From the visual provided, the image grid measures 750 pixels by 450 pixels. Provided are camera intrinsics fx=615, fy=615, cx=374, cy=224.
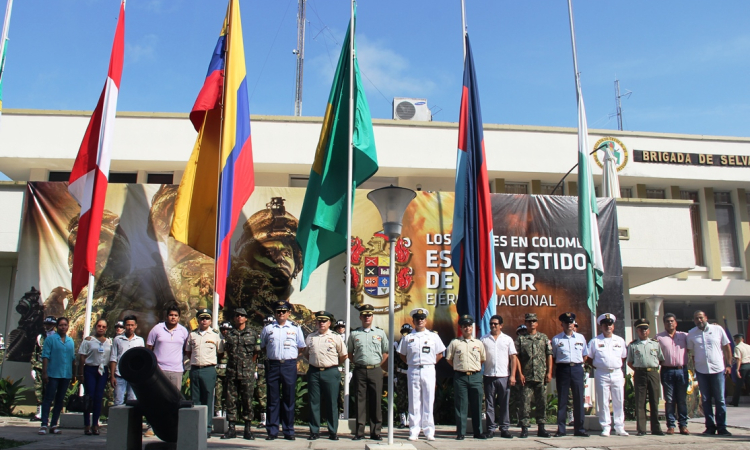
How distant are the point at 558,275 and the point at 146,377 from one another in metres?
9.04

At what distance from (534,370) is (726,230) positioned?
1196cm

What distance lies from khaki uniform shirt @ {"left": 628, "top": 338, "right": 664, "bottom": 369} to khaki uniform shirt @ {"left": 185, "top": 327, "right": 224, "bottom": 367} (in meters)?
5.83

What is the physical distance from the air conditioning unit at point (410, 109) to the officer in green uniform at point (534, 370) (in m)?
8.33

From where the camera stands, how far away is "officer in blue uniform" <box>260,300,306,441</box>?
7984mm

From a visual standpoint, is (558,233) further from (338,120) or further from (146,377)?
(146,377)

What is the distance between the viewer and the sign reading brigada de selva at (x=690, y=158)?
53.2 ft

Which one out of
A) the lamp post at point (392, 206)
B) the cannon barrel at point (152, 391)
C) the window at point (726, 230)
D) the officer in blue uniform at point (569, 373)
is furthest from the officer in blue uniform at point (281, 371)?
the window at point (726, 230)

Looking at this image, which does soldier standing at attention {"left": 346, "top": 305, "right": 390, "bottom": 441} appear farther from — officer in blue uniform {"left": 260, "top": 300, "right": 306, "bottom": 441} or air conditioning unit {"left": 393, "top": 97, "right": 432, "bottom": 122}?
air conditioning unit {"left": 393, "top": 97, "right": 432, "bottom": 122}

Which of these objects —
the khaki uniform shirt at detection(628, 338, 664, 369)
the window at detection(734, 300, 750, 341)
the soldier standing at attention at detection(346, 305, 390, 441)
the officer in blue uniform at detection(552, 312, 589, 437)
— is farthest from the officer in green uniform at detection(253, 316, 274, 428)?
the window at detection(734, 300, 750, 341)

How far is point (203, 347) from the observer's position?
26.3 ft

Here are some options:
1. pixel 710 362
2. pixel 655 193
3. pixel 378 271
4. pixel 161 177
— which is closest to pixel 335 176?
pixel 378 271

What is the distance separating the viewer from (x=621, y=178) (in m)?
16.3

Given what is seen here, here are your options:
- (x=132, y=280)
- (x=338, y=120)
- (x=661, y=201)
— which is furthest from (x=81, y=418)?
(x=661, y=201)

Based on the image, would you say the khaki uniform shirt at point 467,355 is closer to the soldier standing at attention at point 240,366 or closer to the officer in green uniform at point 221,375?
the soldier standing at attention at point 240,366
